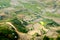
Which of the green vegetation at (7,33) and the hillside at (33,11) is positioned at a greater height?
the green vegetation at (7,33)

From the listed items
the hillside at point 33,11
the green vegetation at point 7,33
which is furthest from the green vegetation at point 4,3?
the green vegetation at point 7,33

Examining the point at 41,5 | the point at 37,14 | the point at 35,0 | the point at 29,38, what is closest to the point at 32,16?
the point at 37,14

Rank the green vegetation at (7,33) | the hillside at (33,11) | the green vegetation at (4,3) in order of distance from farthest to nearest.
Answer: the green vegetation at (4,3), the hillside at (33,11), the green vegetation at (7,33)

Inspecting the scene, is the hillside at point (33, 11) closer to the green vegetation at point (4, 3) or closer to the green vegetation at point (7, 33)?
the green vegetation at point (4, 3)

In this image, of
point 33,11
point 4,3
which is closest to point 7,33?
point 33,11

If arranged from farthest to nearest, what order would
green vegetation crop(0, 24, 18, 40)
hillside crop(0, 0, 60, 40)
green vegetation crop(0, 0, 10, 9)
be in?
1. green vegetation crop(0, 0, 10, 9)
2. hillside crop(0, 0, 60, 40)
3. green vegetation crop(0, 24, 18, 40)

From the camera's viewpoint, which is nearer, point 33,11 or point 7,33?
point 7,33

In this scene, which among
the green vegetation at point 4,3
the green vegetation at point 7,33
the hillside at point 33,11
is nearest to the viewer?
the green vegetation at point 7,33

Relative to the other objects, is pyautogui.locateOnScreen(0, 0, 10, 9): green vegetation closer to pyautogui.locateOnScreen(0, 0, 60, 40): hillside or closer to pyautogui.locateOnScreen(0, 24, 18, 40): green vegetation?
pyautogui.locateOnScreen(0, 0, 60, 40): hillside

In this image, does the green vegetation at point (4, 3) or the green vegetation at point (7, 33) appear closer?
the green vegetation at point (7, 33)

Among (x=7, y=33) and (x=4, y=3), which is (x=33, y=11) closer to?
(x=4, y=3)

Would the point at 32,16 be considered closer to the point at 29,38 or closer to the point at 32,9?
the point at 32,9

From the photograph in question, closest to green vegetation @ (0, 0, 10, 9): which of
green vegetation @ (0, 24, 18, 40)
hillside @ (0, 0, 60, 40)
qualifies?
hillside @ (0, 0, 60, 40)
